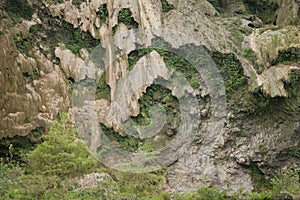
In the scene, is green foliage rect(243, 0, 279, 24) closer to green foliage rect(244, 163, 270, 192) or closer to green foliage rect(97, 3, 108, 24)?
green foliage rect(97, 3, 108, 24)

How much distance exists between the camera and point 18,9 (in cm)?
1147

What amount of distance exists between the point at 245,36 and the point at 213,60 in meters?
1.73

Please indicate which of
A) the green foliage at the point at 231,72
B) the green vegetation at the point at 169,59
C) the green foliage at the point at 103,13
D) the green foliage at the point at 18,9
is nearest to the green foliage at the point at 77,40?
the green foliage at the point at 103,13

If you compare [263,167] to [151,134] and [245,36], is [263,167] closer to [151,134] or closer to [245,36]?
[151,134]

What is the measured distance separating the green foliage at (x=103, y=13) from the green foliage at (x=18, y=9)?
7.46 ft

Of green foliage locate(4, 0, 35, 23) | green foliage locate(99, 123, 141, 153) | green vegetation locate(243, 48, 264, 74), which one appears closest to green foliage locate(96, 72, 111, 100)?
green foliage locate(99, 123, 141, 153)

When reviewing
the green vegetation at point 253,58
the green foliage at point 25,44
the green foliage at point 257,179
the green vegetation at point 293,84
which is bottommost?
the green foliage at point 257,179

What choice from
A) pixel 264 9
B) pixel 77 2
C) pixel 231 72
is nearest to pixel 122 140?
pixel 231 72

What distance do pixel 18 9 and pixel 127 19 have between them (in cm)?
365

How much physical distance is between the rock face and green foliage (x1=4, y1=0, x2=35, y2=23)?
0.76 feet

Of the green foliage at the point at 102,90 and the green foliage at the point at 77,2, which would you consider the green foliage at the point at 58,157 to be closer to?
the green foliage at the point at 102,90

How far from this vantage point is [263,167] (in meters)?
11.5

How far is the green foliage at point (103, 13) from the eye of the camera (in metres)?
12.9

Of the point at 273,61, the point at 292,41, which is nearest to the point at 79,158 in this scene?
the point at 273,61
